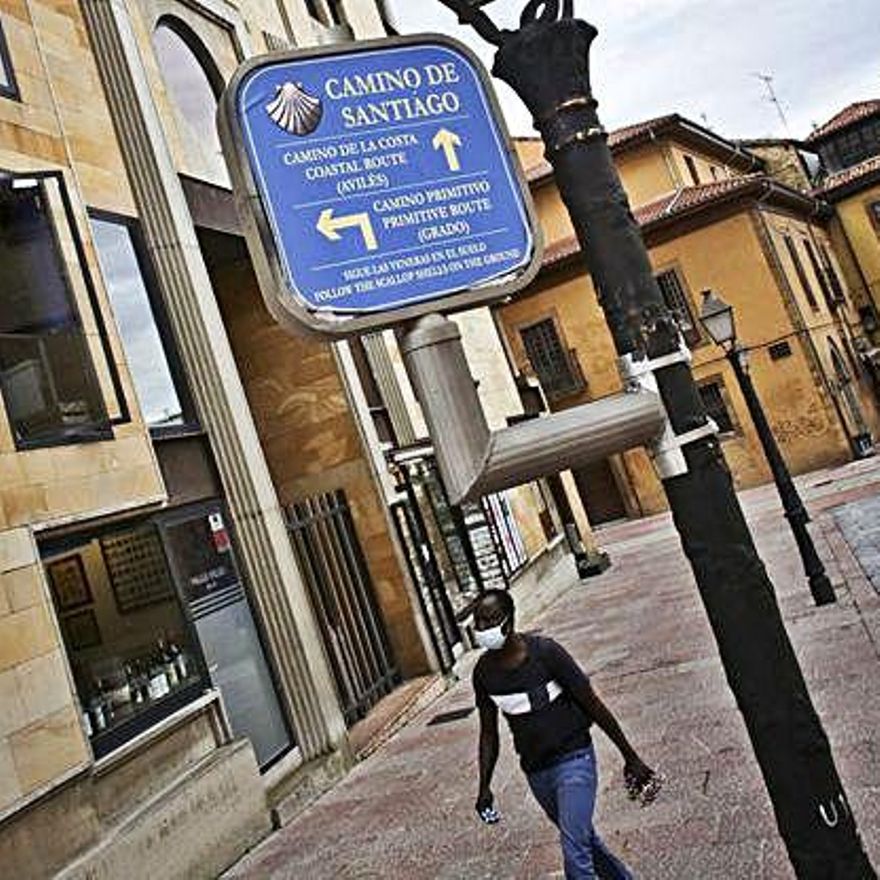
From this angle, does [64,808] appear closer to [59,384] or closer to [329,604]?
[59,384]

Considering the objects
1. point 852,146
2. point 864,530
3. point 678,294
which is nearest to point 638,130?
point 678,294

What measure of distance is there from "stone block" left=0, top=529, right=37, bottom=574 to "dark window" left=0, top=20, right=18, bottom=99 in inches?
150

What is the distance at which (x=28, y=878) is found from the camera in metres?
5.76

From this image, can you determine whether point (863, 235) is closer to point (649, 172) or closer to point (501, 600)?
point (649, 172)

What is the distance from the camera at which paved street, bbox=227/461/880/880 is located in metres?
5.38

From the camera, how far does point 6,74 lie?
766 cm

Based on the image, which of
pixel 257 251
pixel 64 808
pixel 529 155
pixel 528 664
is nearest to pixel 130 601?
pixel 64 808

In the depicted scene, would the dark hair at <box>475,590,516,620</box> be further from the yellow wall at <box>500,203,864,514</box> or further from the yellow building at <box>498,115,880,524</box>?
the yellow wall at <box>500,203,864,514</box>

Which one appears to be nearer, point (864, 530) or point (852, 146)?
point (864, 530)

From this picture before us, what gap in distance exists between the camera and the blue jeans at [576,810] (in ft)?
13.0

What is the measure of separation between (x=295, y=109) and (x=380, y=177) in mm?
266

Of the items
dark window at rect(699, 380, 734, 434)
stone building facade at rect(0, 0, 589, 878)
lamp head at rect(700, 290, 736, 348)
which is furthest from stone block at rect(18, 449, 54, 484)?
dark window at rect(699, 380, 734, 434)

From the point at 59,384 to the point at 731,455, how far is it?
914 inches

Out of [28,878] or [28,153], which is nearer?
[28,878]
